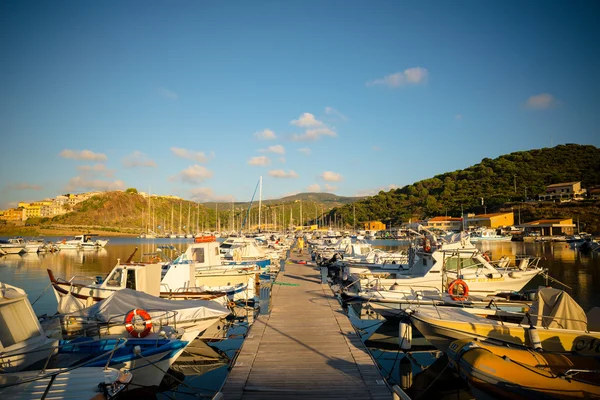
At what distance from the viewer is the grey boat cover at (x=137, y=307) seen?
11.6m

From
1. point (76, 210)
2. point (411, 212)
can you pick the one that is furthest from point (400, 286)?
point (76, 210)

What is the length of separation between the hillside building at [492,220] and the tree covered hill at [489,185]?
347 inches

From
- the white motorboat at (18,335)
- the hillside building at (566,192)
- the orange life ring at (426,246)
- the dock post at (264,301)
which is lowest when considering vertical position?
the dock post at (264,301)

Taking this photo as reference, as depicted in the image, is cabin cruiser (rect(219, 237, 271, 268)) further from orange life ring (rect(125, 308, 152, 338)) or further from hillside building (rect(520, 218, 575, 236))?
hillside building (rect(520, 218, 575, 236))

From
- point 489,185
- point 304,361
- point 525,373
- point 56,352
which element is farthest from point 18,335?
point 489,185

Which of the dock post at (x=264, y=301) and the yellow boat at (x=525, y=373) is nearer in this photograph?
the yellow boat at (x=525, y=373)

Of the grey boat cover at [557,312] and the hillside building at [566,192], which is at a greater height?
the hillside building at [566,192]

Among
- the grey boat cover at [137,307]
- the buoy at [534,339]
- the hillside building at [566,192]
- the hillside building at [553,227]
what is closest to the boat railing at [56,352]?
the grey boat cover at [137,307]

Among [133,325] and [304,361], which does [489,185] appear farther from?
[133,325]

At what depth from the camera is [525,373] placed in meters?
7.86

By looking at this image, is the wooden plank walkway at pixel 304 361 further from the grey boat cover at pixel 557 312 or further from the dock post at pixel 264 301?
the grey boat cover at pixel 557 312

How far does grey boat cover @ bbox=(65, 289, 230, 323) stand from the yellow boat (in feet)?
25.1

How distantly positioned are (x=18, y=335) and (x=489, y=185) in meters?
153

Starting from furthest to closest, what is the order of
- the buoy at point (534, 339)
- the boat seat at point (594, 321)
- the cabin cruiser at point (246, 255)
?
the cabin cruiser at point (246, 255), the boat seat at point (594, 321), the buoy at point (534, 339)
